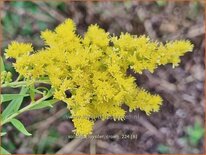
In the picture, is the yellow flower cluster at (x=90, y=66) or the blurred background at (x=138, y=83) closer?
the yellow flower cluster at (x=90, y=66)

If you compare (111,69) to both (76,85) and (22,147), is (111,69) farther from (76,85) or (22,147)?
(22,147)

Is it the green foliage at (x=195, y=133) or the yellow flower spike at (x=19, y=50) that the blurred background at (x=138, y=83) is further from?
the yellow flower spike at (x=19, y=50)

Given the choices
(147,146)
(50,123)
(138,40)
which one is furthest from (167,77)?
(138,40)

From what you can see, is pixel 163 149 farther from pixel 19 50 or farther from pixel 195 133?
pixel 19 50

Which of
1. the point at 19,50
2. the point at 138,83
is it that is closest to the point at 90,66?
the point at 19,50

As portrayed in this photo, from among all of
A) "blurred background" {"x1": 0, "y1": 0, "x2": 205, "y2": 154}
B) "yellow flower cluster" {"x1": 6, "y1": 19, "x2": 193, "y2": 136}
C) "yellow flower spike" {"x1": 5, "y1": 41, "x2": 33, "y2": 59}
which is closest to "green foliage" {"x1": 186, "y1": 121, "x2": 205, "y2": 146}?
"blurred background" {"x1": 0, "y1": 0, "x2": 205, "y2": 154}

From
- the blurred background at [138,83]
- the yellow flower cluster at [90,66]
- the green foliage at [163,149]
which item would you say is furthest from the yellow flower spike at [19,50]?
the green foliage at [163,149]
